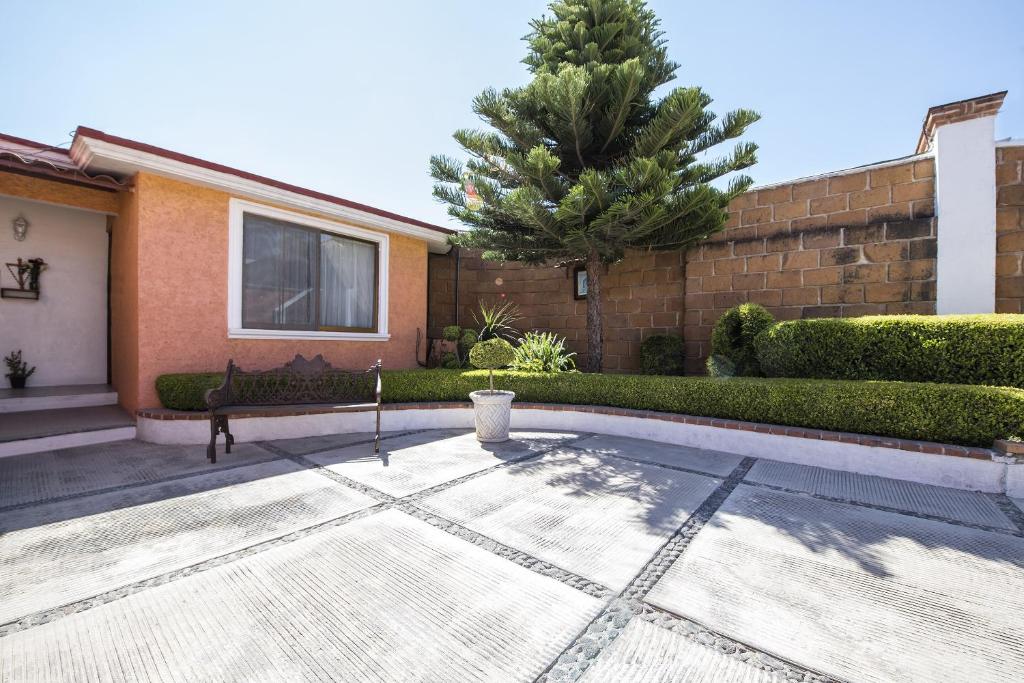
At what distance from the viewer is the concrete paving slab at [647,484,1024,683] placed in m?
1.62

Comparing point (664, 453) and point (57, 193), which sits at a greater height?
point (57, 193)

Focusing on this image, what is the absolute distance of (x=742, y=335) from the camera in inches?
219

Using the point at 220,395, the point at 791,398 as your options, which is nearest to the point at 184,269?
the point at 220,395

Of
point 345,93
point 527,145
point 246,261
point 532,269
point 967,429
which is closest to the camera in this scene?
point 967,429

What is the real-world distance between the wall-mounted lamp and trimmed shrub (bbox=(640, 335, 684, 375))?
30.3ft

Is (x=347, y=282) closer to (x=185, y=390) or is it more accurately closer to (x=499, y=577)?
(x=185, y=390)

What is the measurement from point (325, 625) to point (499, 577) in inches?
31.2

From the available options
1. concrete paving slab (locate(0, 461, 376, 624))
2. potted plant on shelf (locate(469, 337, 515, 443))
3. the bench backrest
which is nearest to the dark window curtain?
the bench backrest

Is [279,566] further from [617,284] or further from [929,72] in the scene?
[929,72]

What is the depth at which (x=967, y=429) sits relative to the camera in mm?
3607

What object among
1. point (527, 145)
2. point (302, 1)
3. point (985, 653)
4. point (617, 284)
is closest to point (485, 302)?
point (617, 284)

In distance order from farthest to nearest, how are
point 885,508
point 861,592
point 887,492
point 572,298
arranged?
point 572,298
point 887,492
point 885,508
point 861,592

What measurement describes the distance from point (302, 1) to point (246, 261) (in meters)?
3.26

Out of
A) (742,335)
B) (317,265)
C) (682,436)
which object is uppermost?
(317,265)
